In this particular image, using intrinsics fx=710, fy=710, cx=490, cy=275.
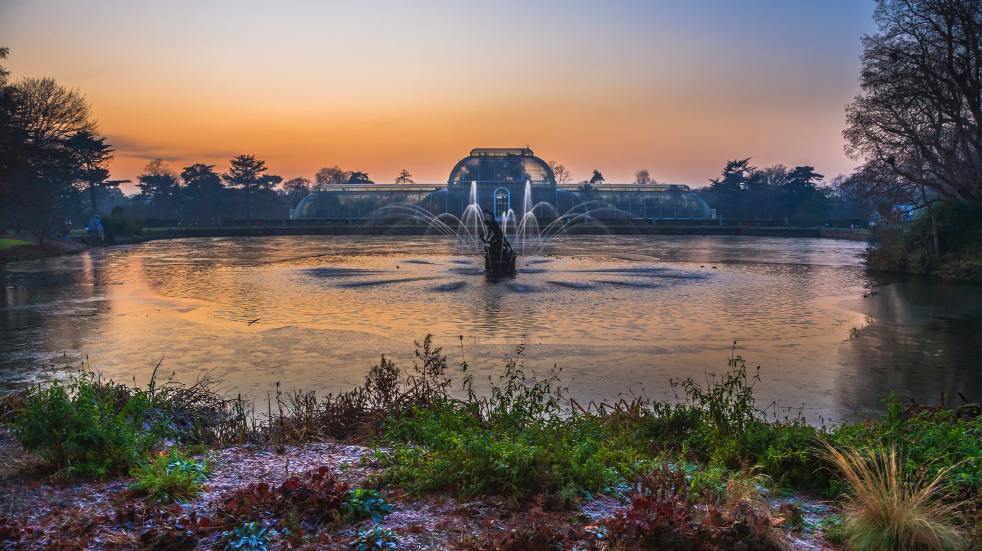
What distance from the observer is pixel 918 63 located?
91.0ft

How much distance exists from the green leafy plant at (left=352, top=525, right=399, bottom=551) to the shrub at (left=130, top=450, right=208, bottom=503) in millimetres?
1533

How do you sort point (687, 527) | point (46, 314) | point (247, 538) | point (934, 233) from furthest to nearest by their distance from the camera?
point (934, 233) < point (46, 314) < point (687, 527) < point (247, 538)

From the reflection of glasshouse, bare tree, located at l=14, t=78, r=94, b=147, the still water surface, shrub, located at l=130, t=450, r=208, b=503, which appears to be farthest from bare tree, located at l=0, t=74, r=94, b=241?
shrub, located at l=130, t=450, r=208, b=503

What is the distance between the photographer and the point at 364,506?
16.6ft

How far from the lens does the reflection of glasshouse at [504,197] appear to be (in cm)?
8975

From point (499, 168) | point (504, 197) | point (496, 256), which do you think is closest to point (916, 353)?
point (496, 256)

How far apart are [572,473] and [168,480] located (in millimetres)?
3087

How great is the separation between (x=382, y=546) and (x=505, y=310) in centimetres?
1407

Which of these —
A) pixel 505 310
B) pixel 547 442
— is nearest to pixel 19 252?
pixel 505 310

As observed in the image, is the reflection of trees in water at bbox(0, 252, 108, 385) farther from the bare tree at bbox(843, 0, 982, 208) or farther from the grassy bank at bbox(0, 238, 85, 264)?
the bare tree at bbox(843, 0, 982, 208)

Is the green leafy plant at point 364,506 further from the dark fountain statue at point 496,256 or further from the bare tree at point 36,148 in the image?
the bare tree at point 36,148

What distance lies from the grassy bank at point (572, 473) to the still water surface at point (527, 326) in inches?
94.9

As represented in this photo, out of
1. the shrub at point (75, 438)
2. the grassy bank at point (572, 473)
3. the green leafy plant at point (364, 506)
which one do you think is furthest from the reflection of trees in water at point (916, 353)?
the shrub at point (75, 438)

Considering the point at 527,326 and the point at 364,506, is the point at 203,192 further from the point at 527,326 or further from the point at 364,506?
the point at 364,506
